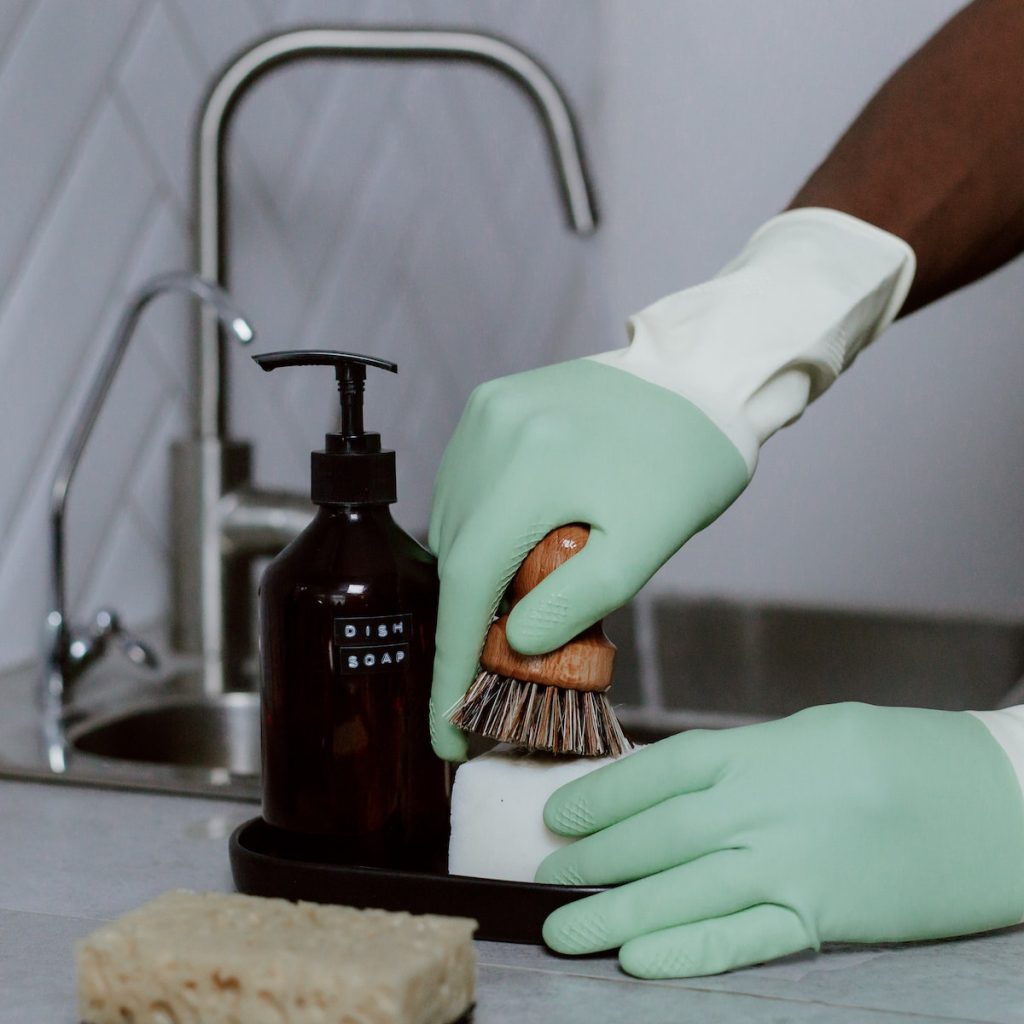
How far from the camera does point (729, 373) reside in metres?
0.72

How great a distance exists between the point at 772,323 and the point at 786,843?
30 centimetres

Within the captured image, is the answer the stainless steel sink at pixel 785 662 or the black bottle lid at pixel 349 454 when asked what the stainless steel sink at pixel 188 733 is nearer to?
the stainless steel sink at pixel 785 662

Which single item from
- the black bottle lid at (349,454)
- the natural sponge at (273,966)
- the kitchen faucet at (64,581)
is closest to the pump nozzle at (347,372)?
the black bottle lid at (349,454)

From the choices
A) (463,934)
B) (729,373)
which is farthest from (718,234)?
(463,934)

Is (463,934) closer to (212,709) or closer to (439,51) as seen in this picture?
(212,709)

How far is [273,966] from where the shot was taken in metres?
0.45

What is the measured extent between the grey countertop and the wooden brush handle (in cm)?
11

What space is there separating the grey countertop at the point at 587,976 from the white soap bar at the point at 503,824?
0.11 ft

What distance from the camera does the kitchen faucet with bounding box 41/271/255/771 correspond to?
38.2 inches

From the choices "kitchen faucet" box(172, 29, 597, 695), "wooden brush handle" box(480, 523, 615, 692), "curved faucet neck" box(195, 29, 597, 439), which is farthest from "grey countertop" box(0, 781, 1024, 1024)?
"curved faucet neck" box(195, 29, 597, 439)

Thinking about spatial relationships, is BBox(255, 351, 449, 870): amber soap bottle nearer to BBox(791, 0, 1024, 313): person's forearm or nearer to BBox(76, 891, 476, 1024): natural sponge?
BBox(76, 891, 476, 1024): natural sponge

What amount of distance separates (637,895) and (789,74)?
1723mm

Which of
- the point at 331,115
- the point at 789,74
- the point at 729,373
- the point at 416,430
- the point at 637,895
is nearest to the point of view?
the point at 637,895

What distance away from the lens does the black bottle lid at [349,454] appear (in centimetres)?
60
